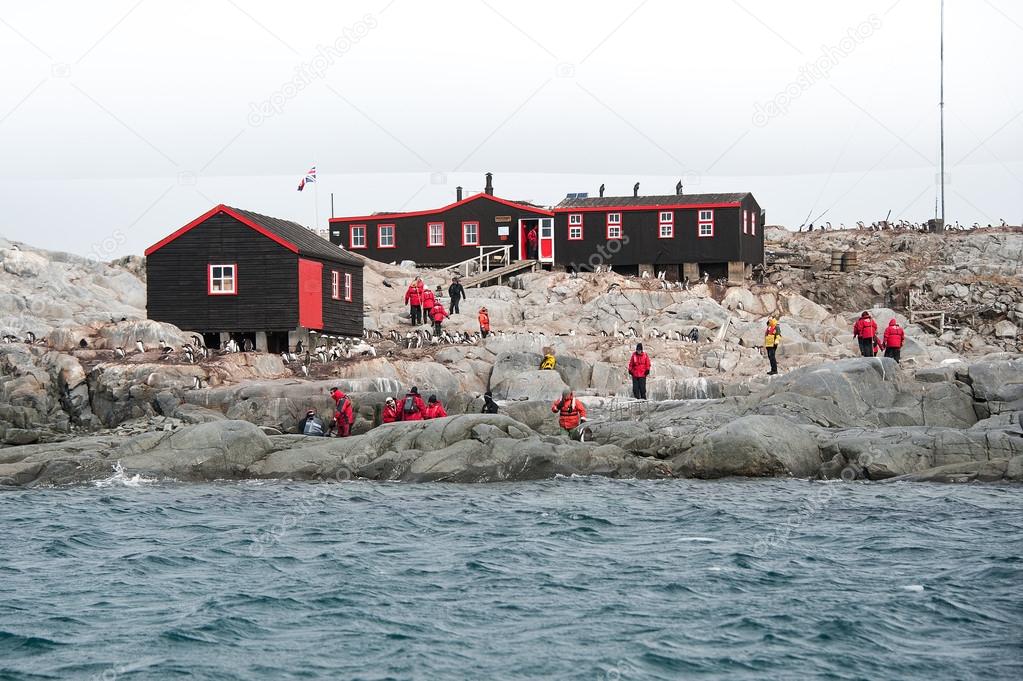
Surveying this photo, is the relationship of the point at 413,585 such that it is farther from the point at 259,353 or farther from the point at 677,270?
the point at 677,270

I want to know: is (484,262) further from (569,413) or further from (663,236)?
(569,413)

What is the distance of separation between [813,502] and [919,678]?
422 inches

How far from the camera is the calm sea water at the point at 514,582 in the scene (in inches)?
555

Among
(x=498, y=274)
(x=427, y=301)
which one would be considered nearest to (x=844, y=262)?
(x=498, y=274)

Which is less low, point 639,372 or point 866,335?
point 866,335

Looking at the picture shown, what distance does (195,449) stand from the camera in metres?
27.8

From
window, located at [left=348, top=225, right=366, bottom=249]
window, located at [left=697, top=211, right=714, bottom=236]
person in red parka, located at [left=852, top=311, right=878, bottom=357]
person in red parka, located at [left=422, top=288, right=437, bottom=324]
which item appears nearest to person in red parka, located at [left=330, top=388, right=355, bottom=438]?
person in red parka, located at [left=422, top=288, right=437, bottom=324]

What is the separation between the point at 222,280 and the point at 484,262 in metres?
20.4

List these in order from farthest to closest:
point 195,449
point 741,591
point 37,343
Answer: point 37,343 < point 195,449 < point 741,591

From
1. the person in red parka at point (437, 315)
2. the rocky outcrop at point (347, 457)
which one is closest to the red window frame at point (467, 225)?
the person in red parka at point (437, 315)

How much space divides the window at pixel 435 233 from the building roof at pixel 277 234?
17.1 metres

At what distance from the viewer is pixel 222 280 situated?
39.8 metres

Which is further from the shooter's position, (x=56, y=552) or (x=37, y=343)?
(x=37, y=343)

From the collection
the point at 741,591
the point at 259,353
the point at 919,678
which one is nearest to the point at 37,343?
the point at 259,353
